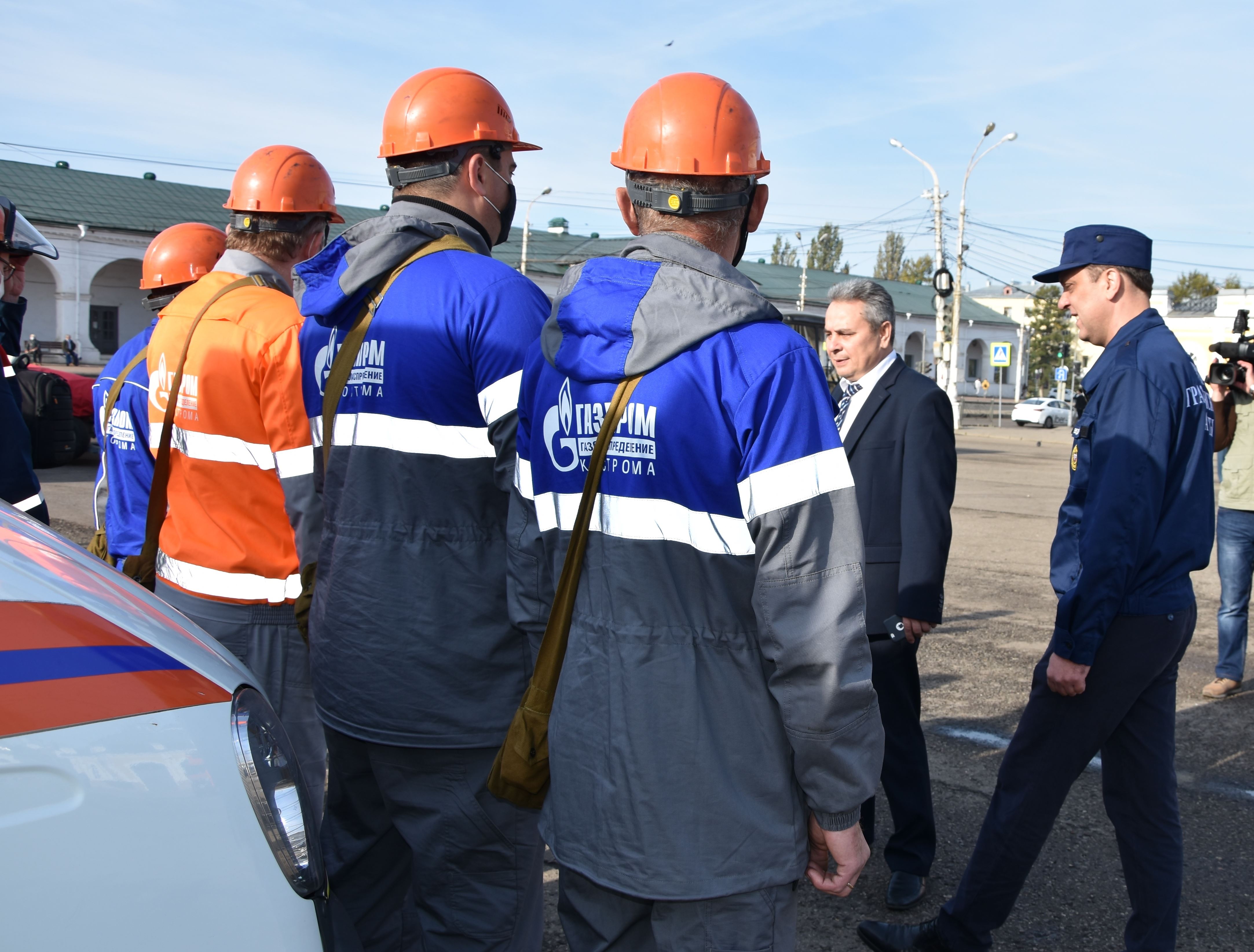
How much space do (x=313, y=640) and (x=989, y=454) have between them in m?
27.5

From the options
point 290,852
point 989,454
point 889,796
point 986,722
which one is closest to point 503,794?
point 290,852

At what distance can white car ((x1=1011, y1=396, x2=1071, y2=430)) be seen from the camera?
1823 inches

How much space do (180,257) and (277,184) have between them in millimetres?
1029

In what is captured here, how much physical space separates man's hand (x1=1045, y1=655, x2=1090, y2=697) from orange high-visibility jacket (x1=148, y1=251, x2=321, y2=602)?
2176 mm

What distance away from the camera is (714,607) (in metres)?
1.87

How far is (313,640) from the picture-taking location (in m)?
2.76

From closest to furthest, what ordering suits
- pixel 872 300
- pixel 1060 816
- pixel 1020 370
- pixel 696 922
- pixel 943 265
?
1. pixel 696 922
2. pixel 872 300
3. pixel 1060 816
4. pixel 943 265
5. pixel 1020 370

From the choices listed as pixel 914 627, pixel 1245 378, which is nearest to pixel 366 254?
pixel 914 627

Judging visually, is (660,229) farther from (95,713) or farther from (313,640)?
(313,640)

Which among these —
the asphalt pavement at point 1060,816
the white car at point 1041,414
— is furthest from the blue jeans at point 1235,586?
the white car at point 1041,414

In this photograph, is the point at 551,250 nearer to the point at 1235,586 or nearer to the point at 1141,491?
the point at 1235,586

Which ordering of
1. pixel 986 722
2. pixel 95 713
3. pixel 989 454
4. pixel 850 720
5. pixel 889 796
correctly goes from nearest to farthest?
pixel 95 713 < pixel 850 720 < pixel 889 796 < pixel 986 722 < pixel 989 454

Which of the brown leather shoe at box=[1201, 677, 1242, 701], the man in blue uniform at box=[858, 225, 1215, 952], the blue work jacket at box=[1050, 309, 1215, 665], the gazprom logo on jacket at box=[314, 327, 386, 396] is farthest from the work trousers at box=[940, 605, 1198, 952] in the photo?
the brown leather shoe at box=[1201, 677, 1242, 701]

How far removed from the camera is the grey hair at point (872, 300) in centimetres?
409
